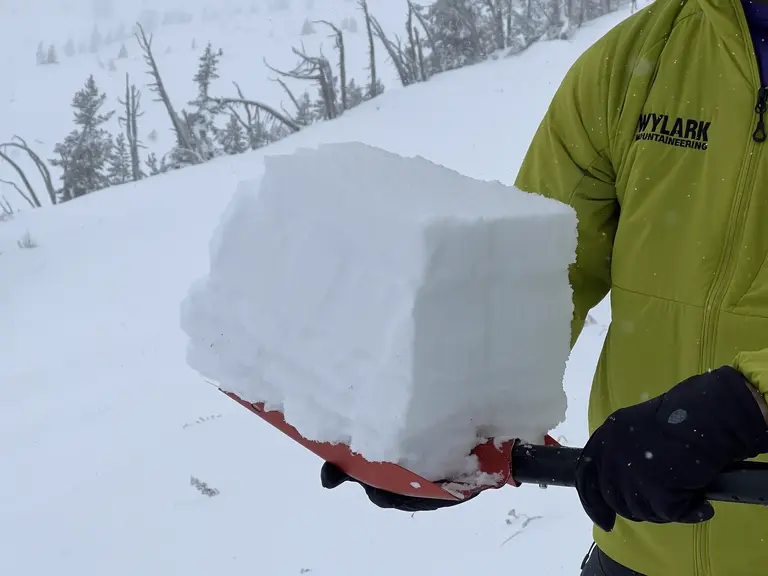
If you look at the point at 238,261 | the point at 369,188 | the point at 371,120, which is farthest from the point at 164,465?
the point at 371,120

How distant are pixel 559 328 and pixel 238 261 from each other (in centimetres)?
57

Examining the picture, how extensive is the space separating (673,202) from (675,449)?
0.52 m

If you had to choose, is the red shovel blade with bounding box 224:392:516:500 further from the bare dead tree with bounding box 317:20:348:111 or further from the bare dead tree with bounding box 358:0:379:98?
the bare dead tree with bounding box 358:0:379:98

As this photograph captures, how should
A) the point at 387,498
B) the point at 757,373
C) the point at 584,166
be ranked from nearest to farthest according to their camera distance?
the point at 757,373 < the point at 387,498 < the point at 584,166

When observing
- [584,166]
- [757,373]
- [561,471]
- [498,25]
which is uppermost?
[584,166]

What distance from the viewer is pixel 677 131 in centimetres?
119

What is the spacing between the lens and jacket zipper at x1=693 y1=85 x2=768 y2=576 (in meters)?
1.11

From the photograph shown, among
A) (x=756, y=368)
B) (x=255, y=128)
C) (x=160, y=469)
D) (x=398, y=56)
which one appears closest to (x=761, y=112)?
(x=756, y=368)

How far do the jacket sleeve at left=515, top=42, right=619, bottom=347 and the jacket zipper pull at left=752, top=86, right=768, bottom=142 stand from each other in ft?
0.83

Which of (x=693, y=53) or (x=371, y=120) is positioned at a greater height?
(x=693, y=53)

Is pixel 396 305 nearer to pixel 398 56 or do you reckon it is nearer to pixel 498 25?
pixel 398 56

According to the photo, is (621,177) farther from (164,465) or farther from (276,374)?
(164,465)

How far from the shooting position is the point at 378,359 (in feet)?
3.10

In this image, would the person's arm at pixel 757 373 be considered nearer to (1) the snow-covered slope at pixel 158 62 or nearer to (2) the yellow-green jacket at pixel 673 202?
(2) the yellow-green jacket at pixel 673 202
